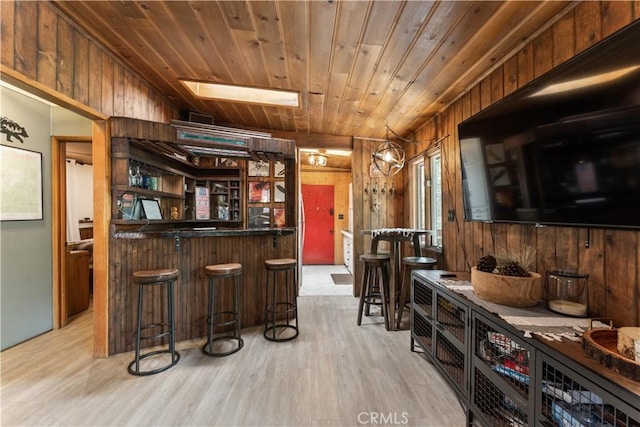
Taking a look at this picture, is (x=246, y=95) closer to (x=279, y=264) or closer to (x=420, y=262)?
(x=279, y=264)

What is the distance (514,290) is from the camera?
143 centimetres

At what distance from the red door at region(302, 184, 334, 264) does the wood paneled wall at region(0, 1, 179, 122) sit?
173 inches

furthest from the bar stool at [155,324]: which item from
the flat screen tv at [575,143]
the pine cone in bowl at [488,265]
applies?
the flat screen tv at [575,143]

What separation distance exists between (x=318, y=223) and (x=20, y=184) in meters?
5.07

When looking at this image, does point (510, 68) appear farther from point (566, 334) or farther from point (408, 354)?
point (408, 354)

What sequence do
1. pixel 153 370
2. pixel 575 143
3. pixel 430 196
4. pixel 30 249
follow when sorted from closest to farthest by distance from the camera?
pixel 575 143 → pixel 153 370 → pixel 30 249 → pixel 430 196

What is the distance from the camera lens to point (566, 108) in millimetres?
1330

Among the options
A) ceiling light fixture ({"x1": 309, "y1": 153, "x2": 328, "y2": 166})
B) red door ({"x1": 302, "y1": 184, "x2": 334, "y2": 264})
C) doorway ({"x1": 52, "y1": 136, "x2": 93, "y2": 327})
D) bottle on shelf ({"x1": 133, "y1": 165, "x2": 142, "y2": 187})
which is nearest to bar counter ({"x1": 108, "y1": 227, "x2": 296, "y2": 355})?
bottle on shelf ({"x1": 133, "y1": 165, "x2": 142, "y2": 187})

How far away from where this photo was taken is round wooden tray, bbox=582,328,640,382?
2.66 ft

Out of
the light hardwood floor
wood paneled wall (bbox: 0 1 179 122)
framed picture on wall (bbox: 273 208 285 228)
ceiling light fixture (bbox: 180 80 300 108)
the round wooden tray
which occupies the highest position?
ceiling light fixture (bbox: 180 80 300 108)

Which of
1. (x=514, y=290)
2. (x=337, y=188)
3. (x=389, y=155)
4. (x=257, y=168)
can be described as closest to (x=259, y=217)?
(x=257, y=168)

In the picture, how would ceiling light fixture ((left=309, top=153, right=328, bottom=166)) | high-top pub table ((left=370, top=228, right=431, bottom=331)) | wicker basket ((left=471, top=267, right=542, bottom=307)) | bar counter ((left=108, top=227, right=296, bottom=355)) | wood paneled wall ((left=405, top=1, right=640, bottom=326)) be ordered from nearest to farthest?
1. wood paneled wall ((left=405, top=1, right=640, bottom=326))
2. wicker basket ((left=471, top=267, right=542, bottom=307))
3. bar counter ((left=108, top=227, right=296, bottom=355))
4. high-top pub table ((left=370, top=228, right=431, bottom=331))
5. ceiling light fixture ((left=309, top=153, right=328, bottom=166))

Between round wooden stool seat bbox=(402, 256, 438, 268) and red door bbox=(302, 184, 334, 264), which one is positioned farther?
red door bbox=(302, 184, 334, 264)

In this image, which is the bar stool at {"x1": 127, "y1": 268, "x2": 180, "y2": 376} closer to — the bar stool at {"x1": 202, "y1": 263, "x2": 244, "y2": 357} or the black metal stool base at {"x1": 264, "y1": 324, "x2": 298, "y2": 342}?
the bar stool at {"x1": 202, "y1": 263, "x2": 244, "y2": 357}
